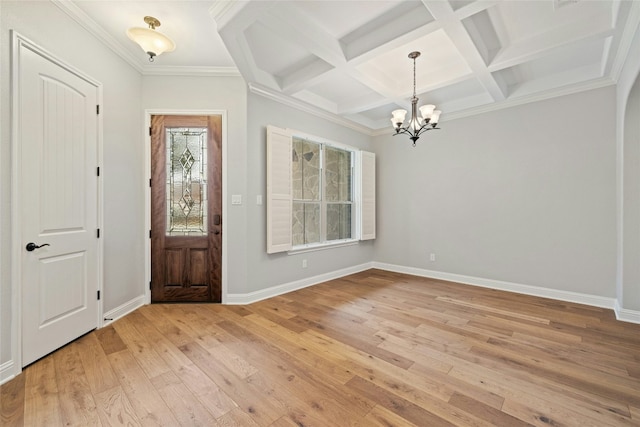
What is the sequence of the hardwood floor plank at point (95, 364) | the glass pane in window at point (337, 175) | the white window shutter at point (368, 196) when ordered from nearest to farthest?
the hardwood floor plank at point (95, 364)
the glass pane in window at point (337, 175)
the white window shutter at point (368, 196)

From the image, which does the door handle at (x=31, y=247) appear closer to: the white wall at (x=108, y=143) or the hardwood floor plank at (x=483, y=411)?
the white wall at (x=108, y=143)

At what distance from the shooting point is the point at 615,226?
3238 millimetres

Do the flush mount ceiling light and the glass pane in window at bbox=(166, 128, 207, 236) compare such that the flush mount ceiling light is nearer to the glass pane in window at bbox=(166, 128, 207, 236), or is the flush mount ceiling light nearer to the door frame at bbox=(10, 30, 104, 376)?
the door frame at bbox=(10, 30, 104, 376)

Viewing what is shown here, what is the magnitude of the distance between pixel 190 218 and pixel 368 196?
318cm

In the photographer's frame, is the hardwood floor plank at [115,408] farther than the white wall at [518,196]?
No

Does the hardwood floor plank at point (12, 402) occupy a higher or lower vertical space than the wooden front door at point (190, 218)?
lower

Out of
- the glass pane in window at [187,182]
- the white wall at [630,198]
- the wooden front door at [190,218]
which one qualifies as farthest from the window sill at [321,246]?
the white wall at [630,198]

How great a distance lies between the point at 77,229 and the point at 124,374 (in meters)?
1.42

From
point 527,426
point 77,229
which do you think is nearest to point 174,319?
point 77,229

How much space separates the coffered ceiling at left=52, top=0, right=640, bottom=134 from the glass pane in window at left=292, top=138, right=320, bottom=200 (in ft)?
2.44

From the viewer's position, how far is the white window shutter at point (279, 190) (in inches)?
142

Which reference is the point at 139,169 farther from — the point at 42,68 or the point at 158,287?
the point at 158,287

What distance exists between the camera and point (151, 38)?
93.9 inches

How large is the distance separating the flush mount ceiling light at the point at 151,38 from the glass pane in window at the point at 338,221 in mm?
3186
